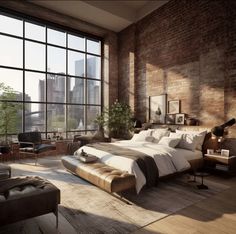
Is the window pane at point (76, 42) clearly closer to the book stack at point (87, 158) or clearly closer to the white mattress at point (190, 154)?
the book stack at point (87, 158)

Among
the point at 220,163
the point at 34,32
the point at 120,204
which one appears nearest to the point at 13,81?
the point at 34,32

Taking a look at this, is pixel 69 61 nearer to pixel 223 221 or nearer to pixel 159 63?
pixel 159 63

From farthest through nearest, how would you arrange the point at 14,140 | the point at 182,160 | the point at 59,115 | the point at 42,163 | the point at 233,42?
the point at 59,115, the point at 14,140, the point at 42,163, the point at 233,42, the point at 182,160

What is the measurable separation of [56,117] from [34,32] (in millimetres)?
2964

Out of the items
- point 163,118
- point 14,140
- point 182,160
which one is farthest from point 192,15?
point 14,140

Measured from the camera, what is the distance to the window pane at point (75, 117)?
7859 mm

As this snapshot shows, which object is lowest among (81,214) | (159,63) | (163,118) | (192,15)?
(81,214)

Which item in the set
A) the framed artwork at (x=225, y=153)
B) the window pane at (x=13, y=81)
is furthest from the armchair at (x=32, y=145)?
the framed artwork at (x=225, y=153)

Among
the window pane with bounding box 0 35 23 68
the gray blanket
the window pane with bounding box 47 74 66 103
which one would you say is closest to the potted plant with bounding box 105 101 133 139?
the window pane with bounding box 47 74 66 103

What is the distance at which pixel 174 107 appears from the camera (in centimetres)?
654

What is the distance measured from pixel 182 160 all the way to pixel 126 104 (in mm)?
4318

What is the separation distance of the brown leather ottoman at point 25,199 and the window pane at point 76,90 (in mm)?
5443

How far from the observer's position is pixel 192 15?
6.07 m

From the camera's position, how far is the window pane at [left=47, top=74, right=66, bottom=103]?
7.43 m
